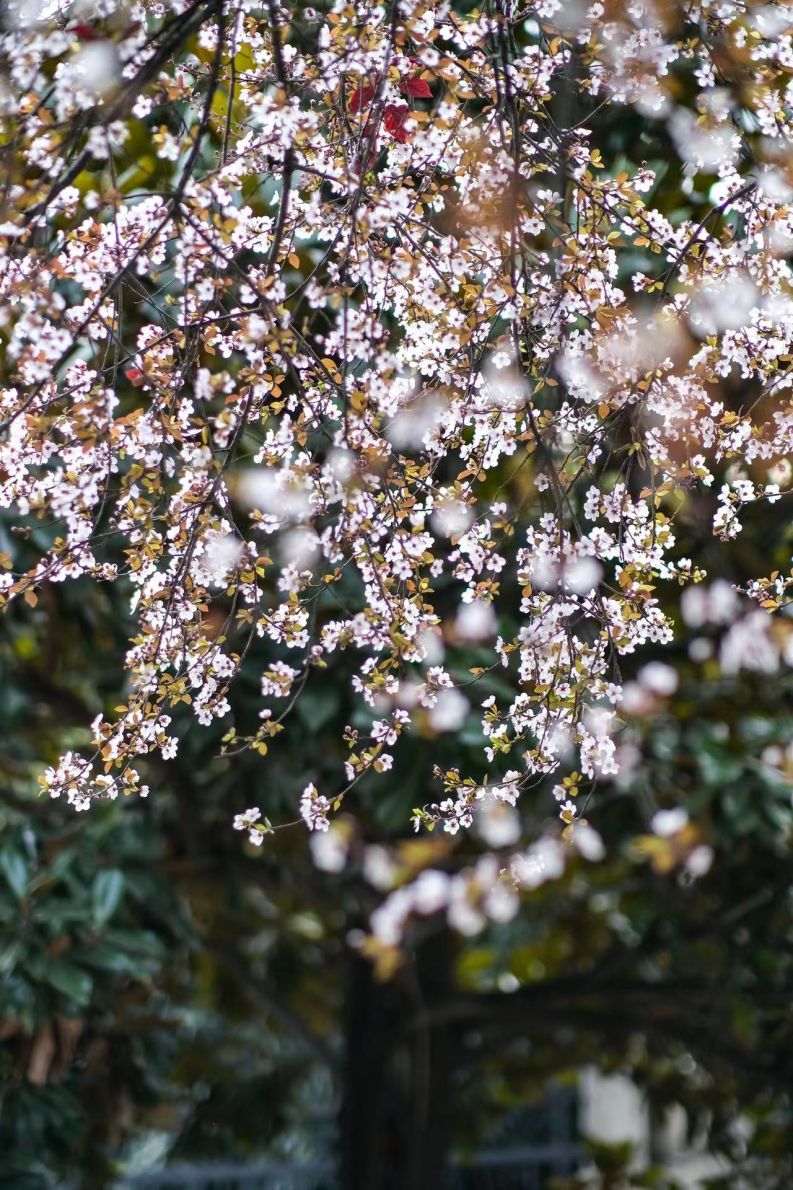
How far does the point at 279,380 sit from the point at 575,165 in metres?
0.53

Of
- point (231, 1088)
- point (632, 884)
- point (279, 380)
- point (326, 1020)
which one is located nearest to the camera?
point (279, 380)

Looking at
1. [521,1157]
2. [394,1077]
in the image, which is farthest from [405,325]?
[521,1157]

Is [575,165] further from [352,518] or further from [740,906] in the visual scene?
[740,906]

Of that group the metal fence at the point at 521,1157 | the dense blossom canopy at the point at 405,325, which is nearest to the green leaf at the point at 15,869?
the dense blossom canopy at the point at 405,325

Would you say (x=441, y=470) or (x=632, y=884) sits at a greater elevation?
(x=441, y=470)

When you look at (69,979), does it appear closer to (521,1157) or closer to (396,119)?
(396,119)

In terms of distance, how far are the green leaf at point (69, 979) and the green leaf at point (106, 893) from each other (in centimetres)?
12

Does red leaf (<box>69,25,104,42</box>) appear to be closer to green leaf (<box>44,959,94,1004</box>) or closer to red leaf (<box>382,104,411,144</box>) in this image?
red leaf (<box>382,104,411,144</box>)

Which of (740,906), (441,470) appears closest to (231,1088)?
(740,906)

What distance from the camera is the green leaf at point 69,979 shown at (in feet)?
9.91

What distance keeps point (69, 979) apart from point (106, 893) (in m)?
0.22

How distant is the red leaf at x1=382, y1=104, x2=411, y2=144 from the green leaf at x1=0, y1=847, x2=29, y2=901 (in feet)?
7.05

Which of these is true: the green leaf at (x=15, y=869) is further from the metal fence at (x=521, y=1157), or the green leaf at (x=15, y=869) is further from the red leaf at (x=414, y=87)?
the metal fence at (x=521, y=1157)

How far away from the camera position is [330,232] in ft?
5.69
